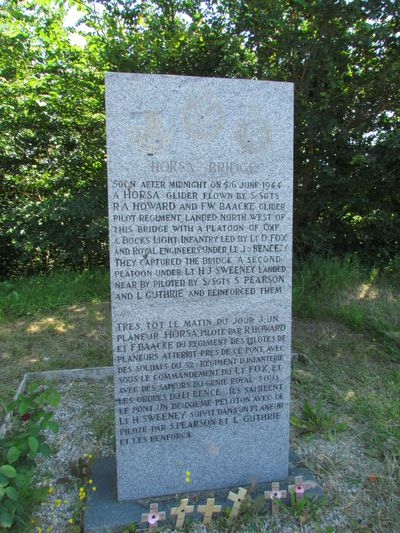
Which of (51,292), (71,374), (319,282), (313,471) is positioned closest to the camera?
(313,471)

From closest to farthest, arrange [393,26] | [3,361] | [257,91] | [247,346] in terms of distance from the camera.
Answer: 1. [257,91]
2. [247,346]
3. [3,361]
4. [393,26]

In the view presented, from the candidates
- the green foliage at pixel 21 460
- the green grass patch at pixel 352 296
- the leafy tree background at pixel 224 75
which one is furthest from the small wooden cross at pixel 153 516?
the leafy tree background at pixel 224 75

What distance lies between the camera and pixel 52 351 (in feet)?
13.1

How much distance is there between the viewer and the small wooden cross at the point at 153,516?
1893 millimetres

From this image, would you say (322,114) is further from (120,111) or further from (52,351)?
(52,351)

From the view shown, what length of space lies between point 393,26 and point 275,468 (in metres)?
4.94

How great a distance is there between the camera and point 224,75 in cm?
532

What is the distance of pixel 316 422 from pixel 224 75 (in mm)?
4525

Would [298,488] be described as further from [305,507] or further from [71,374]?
[71,374]

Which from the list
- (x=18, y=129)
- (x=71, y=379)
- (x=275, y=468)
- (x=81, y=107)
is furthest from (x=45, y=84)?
(x=275, y=468)

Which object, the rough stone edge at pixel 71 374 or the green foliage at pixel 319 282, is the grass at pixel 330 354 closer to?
the green foliage at pixel 319 282

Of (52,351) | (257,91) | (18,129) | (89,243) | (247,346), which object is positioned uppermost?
(18,129)

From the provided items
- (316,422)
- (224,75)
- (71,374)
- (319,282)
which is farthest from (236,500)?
(224,75)

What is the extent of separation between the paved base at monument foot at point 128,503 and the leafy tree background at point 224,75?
389 centimetres
